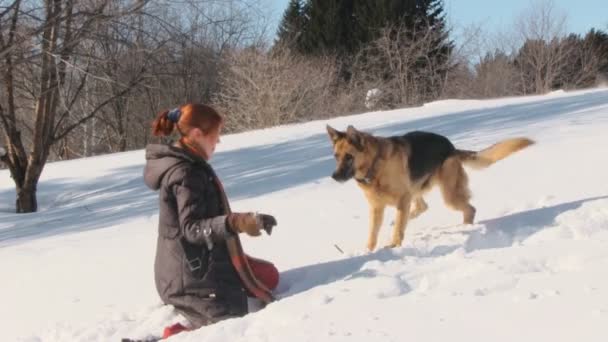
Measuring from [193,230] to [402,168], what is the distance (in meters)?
2.39

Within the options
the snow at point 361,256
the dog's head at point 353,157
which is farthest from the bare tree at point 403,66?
the dog's head at point 353,157

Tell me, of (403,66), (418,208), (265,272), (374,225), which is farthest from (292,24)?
(265,272)

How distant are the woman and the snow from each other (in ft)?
1.04

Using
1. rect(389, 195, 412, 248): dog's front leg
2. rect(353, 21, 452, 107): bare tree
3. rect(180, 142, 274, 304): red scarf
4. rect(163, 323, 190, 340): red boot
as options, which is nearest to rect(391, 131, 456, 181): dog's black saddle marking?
rect(389, 195, 412, 248): dog's front leg

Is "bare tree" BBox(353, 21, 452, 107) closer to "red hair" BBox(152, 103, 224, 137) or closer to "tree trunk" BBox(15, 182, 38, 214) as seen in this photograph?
"tree trunk" BBox(15, 182, 38, 214)

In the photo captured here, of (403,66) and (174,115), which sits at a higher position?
(403,66)

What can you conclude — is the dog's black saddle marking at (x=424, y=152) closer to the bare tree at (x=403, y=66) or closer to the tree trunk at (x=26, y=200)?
the tree trunk at (x=26, y=200)

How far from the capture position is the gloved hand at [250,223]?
3.37 meters

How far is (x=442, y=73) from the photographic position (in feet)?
107

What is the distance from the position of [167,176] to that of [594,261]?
7.87ft

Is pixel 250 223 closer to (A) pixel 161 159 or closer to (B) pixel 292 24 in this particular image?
(A) pixel 161 159

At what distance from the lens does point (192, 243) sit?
3598 millimetres

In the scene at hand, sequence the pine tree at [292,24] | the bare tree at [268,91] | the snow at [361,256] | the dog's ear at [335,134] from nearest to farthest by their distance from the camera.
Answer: the snow at [361,256], the dog's ear at [335,134], the bare tree at [268,91], the pine tree at [292,24]

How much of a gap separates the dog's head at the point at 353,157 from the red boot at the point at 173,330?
2.01 metres
